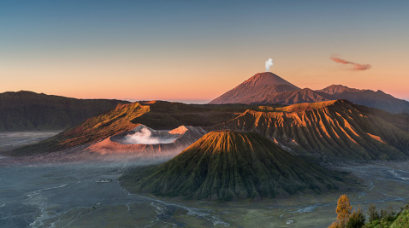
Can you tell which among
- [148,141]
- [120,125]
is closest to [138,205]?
[148,141]

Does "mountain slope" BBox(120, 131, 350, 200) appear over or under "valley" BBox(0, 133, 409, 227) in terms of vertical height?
over

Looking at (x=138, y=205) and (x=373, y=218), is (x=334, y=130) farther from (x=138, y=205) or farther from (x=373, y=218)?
(x=373, y=218)

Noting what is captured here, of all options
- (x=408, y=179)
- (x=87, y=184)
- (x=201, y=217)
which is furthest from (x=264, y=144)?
(x=87, y=184)

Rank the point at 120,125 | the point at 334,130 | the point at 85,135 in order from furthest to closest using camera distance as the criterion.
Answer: the point at 120,125, the point at 85,135, the point at 334,130

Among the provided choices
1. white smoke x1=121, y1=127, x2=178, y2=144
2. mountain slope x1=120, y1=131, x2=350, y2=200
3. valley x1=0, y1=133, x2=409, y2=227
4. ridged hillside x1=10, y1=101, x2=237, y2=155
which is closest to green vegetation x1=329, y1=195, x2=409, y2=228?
valley x1=0, y1=133, x2=409, y2=227

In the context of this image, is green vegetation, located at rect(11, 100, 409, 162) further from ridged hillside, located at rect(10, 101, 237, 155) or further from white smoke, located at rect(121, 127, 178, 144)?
white smoke, located at rect(121, 127, 178, 144)

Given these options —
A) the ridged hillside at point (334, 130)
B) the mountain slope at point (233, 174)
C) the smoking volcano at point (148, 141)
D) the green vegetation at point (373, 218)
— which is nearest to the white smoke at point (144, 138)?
the smoking volcano at point (148, 141)

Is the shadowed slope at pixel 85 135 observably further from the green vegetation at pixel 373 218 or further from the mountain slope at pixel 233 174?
the green vegetation at pixel 373 218
